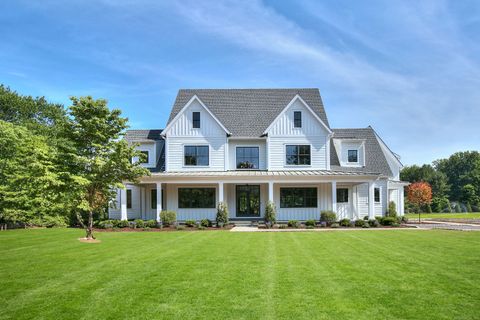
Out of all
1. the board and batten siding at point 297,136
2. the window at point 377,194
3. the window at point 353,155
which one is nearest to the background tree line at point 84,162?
the board and batten siding at point 297,136

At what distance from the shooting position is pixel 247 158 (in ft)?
97.8

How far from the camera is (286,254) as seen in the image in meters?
12.8

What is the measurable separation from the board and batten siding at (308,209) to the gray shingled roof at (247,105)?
4837 millimetres

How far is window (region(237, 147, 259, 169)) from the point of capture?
29.6 m

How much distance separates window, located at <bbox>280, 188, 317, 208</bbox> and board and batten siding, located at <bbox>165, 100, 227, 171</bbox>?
518 centimetres

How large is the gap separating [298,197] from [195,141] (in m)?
8.99

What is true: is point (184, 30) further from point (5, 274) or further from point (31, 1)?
point (5, 274)

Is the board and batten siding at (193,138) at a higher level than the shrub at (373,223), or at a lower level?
higher

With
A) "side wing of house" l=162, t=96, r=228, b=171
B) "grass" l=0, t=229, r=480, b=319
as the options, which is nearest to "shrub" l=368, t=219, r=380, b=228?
"side wing of house" l=162, t=96, r=228, b=171

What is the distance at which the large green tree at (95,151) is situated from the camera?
61.1 feet

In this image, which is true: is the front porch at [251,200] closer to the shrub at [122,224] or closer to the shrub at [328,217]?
the shrub at [328,217]

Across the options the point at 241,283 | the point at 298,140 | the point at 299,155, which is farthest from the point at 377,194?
the point at 241,283

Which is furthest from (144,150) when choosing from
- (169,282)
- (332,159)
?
(169,282)

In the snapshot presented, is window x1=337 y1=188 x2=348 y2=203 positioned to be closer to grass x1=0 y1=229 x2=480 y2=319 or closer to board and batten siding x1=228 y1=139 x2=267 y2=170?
board and batten siding x1=228 y1=139 x2=267 y2=170
